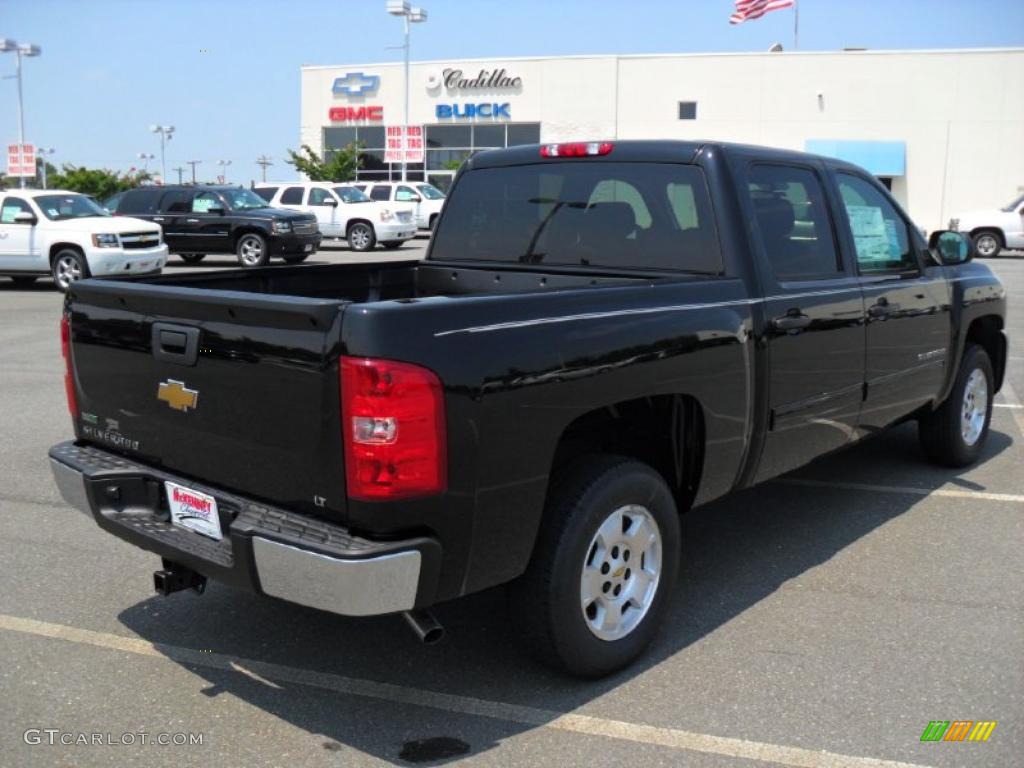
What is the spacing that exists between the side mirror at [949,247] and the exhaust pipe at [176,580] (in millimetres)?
4414

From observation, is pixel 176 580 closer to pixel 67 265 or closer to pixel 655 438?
pixel 655 438

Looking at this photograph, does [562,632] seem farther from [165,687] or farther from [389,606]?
[165,687]

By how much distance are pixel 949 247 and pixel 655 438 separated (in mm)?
2865

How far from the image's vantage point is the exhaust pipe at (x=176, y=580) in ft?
11.8

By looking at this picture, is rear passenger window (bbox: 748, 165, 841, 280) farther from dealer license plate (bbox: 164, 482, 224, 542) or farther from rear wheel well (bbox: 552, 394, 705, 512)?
dealer license plate (bbox: 164, 482, 224, 542)

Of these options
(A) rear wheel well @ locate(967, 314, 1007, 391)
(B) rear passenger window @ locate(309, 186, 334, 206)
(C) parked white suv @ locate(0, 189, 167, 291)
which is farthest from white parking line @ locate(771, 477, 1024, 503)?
(B) rear passenger window @ locate(309, 186, 334, 206)

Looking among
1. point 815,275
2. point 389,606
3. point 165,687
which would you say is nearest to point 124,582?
point 165,687

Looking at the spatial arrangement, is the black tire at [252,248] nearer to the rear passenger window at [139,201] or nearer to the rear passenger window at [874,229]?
the rear passenger window at [139,201]

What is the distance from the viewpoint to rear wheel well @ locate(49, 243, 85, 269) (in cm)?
1681

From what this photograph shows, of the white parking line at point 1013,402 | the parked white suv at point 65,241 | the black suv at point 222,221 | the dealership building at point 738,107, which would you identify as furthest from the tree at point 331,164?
the white parking line at point 1013,402

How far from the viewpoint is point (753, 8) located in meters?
42.6

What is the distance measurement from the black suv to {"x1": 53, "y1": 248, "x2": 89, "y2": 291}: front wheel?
17.6 ft

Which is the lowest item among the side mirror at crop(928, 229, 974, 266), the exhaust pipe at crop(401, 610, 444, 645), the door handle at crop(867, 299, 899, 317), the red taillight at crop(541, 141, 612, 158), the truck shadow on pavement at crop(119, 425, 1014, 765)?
the truck shadow on pavement at crop(119, 425, 1014, 765)

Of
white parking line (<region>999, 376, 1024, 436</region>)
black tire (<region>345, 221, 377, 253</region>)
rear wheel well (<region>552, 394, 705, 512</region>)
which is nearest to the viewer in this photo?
rear wheel well (<region>552, 394, 705, 512</region>)
